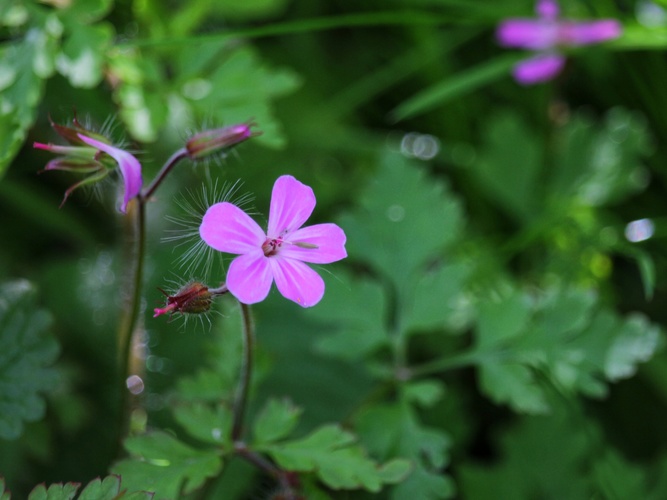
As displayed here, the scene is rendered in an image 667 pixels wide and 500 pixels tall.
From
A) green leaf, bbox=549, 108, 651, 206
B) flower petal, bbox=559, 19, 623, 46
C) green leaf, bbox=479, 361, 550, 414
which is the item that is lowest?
green leaf, bbox=479, 361, 550, 414

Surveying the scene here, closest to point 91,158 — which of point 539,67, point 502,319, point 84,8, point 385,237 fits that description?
point 84,8

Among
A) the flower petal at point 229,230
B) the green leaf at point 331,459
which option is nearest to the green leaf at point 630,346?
the green leaf at point 331,459

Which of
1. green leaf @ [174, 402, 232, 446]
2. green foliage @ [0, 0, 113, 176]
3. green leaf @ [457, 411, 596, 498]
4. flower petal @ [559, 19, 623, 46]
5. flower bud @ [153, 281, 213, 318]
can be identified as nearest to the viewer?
flower bud @ [153, 281, 213, 318]

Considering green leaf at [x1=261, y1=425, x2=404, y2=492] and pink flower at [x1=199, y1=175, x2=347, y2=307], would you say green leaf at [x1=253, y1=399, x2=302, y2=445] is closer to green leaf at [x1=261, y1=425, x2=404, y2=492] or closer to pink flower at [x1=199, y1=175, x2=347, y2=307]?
green leaf at [x1=261, y1=425, x2=404, y2=492]

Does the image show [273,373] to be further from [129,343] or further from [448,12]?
[448,12]

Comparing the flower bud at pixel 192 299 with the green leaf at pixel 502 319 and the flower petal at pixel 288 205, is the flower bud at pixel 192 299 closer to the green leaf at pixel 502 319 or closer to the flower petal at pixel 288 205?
the flower petal at pixel 288 205

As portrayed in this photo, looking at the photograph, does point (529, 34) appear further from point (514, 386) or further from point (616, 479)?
point (616, 479)

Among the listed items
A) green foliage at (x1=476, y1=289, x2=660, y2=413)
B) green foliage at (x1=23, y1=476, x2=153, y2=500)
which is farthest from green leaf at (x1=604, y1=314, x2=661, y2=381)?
green foliage at (x1=23, y1=476, x2=153, y2=500)

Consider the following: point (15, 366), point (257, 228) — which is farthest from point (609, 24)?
point (15, 366)
